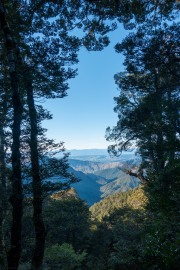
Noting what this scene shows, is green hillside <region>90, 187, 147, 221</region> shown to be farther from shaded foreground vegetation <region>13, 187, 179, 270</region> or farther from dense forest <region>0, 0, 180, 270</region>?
dense forest <region>0, 0, 180, 270</region>

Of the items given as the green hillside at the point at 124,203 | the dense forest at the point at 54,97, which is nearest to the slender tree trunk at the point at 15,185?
the dense forest at the point at 54,97

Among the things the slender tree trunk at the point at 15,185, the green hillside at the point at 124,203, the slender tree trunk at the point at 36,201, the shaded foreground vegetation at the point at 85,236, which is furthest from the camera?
the green hillside at the point at 124,203

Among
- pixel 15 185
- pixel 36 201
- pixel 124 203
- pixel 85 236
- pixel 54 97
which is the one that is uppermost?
pixel 54 97

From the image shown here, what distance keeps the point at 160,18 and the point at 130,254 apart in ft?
32.9

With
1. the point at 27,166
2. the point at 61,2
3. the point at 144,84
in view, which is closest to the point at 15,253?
the point at 27,166

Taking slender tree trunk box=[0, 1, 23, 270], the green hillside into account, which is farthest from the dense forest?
the green hillside

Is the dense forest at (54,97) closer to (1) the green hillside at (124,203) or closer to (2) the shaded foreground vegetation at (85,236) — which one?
(2) the shaded foreground vegetation at (85,236)

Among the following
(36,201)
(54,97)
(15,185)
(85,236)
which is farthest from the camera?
(85,236)

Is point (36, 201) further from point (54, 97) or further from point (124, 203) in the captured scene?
point (124, 203)

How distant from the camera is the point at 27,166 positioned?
9211mm

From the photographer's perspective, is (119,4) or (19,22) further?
(119,4)

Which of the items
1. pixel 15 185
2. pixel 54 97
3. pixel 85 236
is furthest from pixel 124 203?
pixel 15 185

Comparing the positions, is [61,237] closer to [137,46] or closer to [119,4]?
[137,46]

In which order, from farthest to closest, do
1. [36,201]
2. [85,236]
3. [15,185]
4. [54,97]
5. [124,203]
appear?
[124,203]
[85,236]
[54,97]
[36,201]
[15,185]
